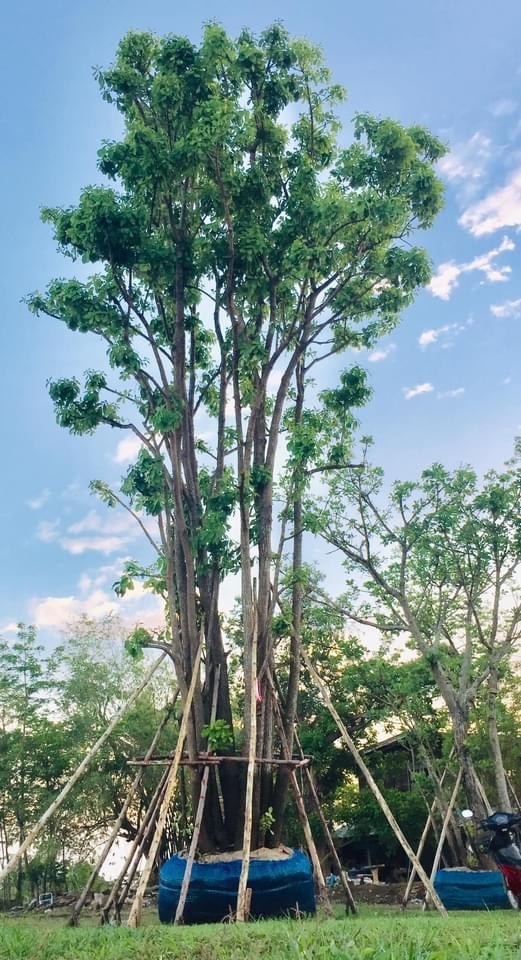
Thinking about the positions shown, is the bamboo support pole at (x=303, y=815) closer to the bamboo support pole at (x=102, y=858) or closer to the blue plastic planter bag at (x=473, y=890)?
the bamboo support pole at (x=102, y=858)

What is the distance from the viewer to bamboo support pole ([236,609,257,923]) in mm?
6730

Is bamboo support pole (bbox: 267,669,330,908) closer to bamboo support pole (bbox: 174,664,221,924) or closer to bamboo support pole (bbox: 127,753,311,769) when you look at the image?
bamboo support pole (bbox: 127,753,311,769)

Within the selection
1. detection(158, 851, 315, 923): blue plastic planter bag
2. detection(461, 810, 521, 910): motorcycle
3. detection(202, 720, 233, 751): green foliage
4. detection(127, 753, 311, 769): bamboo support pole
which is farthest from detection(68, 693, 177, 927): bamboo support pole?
detection(461, 810, 521, 910): motorcycle

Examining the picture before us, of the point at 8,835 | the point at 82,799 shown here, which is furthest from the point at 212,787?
the point at 8,835

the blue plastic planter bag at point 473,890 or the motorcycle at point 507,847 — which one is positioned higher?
the motorcycle at point 507,847

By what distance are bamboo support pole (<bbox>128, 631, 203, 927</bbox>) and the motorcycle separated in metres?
3.14

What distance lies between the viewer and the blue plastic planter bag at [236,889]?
7539mm

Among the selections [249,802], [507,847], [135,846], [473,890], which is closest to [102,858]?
[135,846]

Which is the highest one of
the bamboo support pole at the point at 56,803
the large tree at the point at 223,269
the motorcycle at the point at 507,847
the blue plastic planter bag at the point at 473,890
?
the large tree at the point at 223,269

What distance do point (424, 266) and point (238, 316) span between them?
2648mm

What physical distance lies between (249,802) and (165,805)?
2.91 ft

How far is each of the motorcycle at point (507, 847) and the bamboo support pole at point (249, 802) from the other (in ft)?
7.59

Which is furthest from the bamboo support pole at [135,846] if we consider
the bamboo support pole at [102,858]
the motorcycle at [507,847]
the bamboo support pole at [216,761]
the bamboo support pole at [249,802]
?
the motorcycle at [507,847]

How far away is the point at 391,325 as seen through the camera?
11.1m
